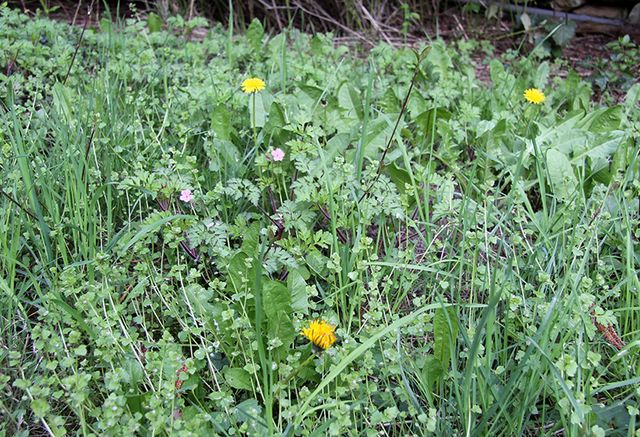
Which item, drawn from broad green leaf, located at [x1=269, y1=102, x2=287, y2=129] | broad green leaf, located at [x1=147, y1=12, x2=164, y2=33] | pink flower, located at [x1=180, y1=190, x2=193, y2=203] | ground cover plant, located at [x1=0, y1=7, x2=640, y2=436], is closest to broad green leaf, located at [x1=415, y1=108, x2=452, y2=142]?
ground cover plant, located at [x1=0, y1=7, x2=640, y2=436]

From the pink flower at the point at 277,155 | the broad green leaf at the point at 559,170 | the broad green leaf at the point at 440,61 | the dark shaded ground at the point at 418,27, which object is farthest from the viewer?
the dark shaded ground at the point at 418,27

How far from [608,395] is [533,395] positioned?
0.24 meters

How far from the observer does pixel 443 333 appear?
170cm

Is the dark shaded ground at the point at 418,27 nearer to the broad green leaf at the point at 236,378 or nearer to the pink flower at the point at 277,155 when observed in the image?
the pink flower at the point at 277,155

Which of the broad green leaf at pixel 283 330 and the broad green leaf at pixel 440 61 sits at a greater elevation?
the broad green leaf at pixel 440 61

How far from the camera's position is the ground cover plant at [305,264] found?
1555 millimetres

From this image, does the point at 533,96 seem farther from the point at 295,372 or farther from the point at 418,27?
the point at 418,27

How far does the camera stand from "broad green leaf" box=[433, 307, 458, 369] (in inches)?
66.5

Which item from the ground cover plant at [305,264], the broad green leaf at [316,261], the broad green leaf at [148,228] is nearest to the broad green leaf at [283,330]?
the ground cover plant at [305,264]

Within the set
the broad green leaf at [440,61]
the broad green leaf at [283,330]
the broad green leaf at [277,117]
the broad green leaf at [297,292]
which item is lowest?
the broad green leaf at [283,330]

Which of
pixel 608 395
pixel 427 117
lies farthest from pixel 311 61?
pixel 608 395

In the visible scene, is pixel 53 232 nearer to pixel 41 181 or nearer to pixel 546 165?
pixel 41 181

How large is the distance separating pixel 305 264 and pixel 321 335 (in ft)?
1.17

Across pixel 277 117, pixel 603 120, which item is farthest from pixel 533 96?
pixel 277 117
